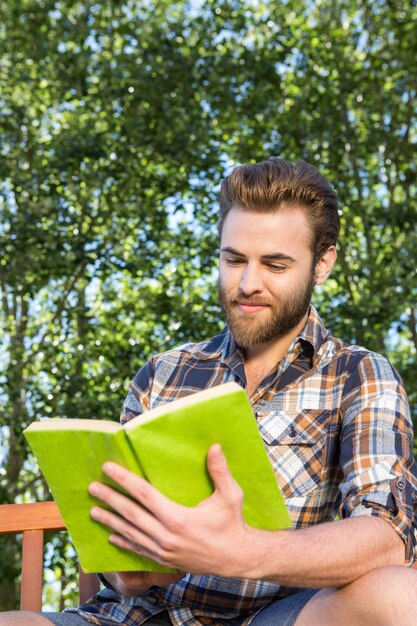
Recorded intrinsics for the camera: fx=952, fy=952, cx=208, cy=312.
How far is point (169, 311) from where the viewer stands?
5477mm

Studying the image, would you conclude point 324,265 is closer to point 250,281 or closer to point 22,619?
point 250,281

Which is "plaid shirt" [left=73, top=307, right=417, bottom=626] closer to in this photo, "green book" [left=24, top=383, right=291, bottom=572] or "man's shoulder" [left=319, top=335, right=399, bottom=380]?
"man's shoulder" [left=319, top=335, right=399, bottom=380]

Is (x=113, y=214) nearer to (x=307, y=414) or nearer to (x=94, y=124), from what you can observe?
(x=94, y=124)

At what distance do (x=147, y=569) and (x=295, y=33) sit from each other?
16.4 ft

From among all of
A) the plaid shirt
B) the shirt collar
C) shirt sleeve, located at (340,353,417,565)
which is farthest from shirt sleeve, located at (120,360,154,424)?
shirt sleeve, located at (340,353,417,565)

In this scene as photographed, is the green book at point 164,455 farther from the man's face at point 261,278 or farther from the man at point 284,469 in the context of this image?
the man's face at point 261,278

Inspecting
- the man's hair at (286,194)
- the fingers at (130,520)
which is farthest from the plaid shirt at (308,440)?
the fingers at (130,520)

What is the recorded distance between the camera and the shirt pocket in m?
1.87

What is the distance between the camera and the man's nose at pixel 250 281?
200 centimetres

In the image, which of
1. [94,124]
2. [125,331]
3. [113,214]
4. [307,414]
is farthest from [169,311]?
[307,414]

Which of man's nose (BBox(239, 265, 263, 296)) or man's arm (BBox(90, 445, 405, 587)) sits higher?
man's nose (BBox(239, 265, 263, 296))

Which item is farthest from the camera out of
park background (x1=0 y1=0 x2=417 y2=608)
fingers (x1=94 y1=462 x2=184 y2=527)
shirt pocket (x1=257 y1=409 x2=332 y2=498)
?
park background (x1=0 y1=0 x2=417 y2=608)

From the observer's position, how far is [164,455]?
4.42ft

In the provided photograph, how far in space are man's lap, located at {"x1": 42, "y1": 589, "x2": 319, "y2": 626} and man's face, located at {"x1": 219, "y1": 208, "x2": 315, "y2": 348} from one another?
0.56 m
